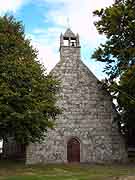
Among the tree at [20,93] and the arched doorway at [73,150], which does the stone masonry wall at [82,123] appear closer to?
the arched doorway at [73,150]

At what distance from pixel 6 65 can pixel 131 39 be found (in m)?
11.7

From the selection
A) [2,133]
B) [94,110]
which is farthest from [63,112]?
[2,133]

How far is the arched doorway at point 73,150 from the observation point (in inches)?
1305

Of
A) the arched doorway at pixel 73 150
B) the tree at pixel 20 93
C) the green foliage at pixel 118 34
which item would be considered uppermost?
the green foliage at pixel 118 34

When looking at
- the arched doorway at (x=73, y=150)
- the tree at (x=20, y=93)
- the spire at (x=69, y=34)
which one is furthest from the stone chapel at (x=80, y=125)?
the tree at (x=20, y=93)

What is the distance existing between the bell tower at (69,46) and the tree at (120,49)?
3.66 m

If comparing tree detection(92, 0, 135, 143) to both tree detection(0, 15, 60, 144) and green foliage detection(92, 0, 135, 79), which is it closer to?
green foliage detection(92, 0, 135, 79)

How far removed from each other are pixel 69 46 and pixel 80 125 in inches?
313

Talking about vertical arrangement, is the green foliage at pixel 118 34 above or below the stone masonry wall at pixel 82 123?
above

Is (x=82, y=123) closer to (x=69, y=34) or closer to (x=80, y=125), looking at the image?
(x=80, y=125)

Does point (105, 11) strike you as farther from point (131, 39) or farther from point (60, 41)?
point (60, 41)

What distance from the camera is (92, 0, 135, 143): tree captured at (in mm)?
30422

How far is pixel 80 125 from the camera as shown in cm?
3388

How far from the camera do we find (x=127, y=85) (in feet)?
97.7
